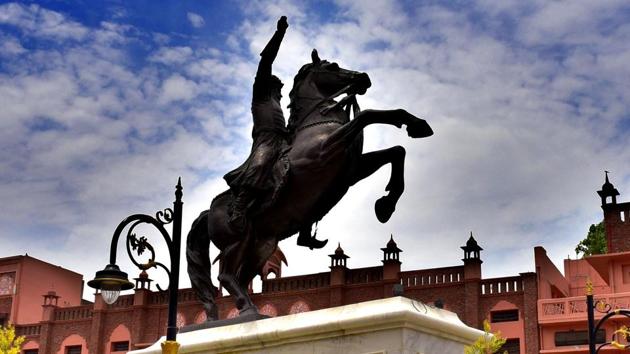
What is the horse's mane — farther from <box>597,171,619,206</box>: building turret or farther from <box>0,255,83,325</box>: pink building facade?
<box>0,255,83,325</box>: pink building facade

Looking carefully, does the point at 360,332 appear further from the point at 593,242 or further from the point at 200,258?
the point at 593,242

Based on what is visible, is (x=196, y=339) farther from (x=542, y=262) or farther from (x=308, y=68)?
(x=542, y=262)

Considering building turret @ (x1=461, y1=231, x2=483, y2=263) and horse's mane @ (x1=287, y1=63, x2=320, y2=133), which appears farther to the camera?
building turret @ (x1=461, y1=231, x2=483, y2=263)

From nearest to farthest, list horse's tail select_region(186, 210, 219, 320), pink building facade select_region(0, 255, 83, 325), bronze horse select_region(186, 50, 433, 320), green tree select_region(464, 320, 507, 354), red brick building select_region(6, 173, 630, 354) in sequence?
green tree select_region(464, 320, 507, 354) < bronze horse select_region(186, 50, 433, 320) < horse's tail select_region(186, 210, 219, 320) < red brick building select_region(6, 173, 630, 354) < pink building facade select_region(0, 255, 83, 325)

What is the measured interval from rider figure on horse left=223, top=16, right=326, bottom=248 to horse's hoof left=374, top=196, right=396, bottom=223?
77 cm

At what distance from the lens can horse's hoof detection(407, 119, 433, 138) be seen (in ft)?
24.2

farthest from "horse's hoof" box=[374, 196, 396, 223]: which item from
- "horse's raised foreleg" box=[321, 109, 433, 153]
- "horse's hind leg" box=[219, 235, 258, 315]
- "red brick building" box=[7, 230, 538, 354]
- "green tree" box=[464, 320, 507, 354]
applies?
"red brick building" box=[7, 230, 538, 354]

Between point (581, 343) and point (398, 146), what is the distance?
26048 mm

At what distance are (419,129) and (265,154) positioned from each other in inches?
55.1

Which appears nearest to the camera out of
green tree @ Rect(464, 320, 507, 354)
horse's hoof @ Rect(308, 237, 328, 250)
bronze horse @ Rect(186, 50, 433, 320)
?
green tree @ Rect(464, 320, 507, 354)

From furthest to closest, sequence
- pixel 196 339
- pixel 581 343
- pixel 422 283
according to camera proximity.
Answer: pixel 422 283, pixel 581 343, pixel 196 339

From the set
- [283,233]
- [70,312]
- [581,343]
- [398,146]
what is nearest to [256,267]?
[283,233]

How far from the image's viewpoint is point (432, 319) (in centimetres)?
606

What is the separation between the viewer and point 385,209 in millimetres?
7770
